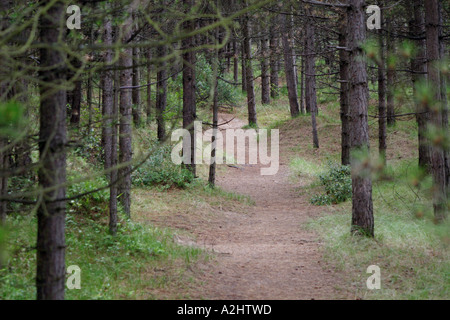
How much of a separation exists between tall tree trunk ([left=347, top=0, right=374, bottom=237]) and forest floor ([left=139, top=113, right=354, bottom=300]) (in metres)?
1.11

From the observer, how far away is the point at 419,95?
4402 millimetres

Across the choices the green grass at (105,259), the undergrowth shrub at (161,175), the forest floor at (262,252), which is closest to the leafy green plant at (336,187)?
the forest floor at (262,252)

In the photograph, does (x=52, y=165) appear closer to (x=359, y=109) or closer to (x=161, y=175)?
(x=359, y=109)

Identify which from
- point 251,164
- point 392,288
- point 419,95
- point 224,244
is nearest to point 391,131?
point 251,164

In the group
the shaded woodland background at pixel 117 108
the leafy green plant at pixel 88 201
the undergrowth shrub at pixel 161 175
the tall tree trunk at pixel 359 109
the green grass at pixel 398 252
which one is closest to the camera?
the shaded woodland background at pixel 117 108

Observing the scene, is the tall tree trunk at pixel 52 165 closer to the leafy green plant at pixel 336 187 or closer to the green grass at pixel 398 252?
the green grass at pixel 398 252

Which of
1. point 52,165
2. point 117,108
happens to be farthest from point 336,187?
point 52,165

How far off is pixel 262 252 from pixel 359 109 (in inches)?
136

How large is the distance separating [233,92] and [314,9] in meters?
18.9

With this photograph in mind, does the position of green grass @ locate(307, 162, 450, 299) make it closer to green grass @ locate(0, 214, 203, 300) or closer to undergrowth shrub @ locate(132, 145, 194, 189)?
green grass @ locate(0, 214, 203, 300)

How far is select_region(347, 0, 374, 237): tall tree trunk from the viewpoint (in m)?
8.66

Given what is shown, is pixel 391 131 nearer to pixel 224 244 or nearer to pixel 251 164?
pixel 251 164

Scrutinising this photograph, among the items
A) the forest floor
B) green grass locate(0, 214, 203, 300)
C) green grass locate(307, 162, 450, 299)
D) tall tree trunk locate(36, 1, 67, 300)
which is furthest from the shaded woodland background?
the forest floor

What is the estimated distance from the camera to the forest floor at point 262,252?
6660 mm
